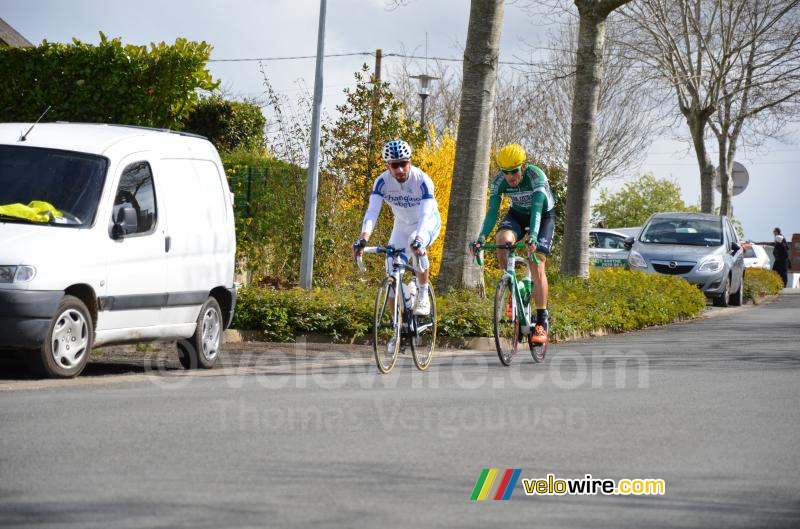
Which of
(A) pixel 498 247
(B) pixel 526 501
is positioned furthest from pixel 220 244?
(B) pixel 526 501

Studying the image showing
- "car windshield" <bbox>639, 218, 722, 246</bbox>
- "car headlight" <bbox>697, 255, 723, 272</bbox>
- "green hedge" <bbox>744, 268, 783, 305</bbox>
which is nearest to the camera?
"car headlight" <bbox>697, 255, 723, 272</bbox>

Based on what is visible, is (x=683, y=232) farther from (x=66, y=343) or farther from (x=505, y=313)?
(x=66, y=343)

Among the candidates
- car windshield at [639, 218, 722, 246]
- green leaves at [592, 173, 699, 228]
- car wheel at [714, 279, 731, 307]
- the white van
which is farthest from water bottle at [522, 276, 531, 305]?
green leaves at [592, 173, 699, 228]

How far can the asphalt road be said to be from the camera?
5059 mm

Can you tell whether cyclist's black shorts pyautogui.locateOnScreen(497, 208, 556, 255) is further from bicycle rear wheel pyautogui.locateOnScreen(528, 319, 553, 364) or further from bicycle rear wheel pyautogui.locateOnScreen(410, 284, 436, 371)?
bicycle rear wheel pyautogui.locateOnScreen(410, 284, 436, 371)

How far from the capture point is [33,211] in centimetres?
951

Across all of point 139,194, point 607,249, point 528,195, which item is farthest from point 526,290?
point 607,249

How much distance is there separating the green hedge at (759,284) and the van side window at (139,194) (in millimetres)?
20393

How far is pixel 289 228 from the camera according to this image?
2031 cm

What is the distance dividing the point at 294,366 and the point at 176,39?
642 cm

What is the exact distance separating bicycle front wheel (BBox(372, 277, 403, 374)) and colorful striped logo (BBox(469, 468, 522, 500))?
176 inches

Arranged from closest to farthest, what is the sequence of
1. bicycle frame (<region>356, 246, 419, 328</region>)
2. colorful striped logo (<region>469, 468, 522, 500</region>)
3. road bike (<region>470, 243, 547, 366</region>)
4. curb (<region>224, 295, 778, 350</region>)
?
colorful striped logo (<region>469, 468, 522, 500</region>) → bicycle frame (<region>356, 246, 419, 328</region>) → road bike (<region>470, 243, 547, 366</region>) → curb (<region>224, 295, 778, 350</region>)

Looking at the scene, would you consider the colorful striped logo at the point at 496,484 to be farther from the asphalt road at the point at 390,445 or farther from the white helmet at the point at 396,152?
the white helmet at the point at 396,152

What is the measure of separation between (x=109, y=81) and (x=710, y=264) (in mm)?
12796
